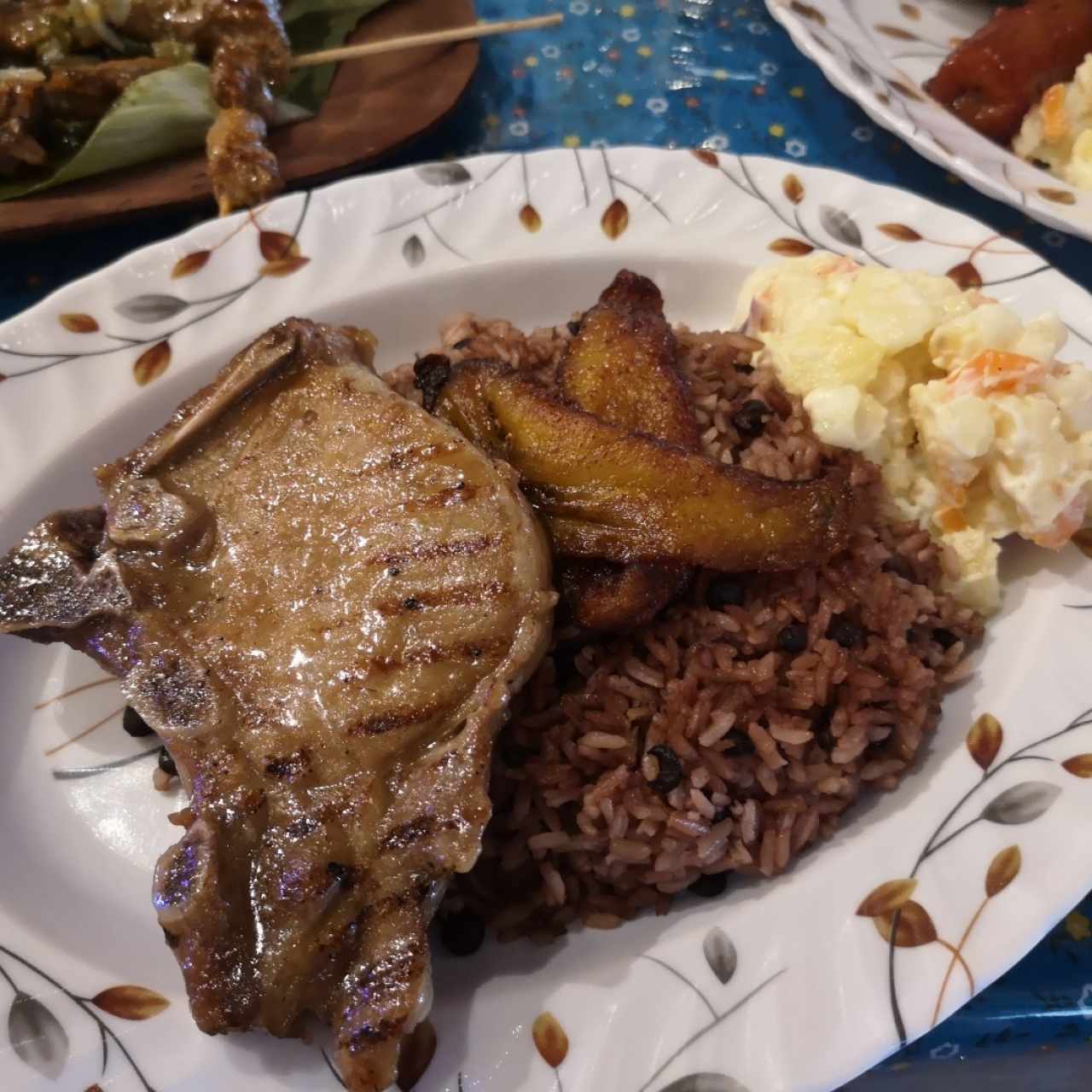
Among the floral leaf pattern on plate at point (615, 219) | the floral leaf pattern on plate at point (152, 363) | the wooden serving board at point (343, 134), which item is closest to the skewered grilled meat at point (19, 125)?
the wooden serving board at point (343, 134)

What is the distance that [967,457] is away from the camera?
283cm

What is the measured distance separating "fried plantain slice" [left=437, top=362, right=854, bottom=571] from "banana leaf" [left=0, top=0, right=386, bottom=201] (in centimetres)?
294

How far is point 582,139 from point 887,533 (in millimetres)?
2982

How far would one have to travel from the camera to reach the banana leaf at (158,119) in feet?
14.2

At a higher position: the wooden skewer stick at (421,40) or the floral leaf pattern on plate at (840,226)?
the wooden skewer stick at (421,40)

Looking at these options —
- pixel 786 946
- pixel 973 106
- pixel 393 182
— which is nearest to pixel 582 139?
pixel 393 182

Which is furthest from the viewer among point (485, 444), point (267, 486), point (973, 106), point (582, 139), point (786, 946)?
point (582, 139)

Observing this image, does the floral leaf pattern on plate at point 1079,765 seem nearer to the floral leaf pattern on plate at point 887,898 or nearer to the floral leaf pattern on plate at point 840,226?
the floral leaf pattern on plate at point 887,898

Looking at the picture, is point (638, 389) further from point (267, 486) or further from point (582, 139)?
point (582, 139)

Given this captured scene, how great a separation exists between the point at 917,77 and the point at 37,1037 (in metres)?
5.41

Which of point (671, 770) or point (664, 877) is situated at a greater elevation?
point (671, 770)

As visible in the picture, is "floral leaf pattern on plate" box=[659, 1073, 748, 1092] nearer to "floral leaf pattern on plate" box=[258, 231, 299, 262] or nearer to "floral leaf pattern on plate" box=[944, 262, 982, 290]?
"floral leaf pattern on plate" box=[944, 262, 982, 290]

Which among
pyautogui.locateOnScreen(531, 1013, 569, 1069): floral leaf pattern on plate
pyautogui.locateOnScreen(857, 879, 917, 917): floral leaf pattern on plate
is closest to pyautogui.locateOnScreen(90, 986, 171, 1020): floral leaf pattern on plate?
pyautogui.locateOnScreen(531, 1013, 569, 1069): floral leaf pattern on plate

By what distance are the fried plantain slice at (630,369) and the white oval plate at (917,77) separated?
1.68m
